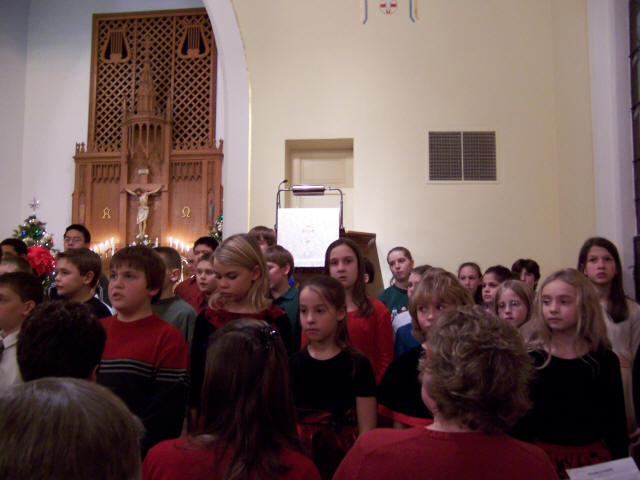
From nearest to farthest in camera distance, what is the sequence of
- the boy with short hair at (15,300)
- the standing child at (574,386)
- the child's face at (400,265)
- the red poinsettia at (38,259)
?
the standing child at (574,386) < the boy with short hair at (15,300) < the red poinsettia at (38,259) < the child's face at (400,265)

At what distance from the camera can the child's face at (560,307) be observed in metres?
1.88

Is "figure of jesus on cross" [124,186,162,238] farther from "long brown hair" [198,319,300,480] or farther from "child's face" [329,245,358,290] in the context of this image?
"long brown hair" [198,319,300,480]

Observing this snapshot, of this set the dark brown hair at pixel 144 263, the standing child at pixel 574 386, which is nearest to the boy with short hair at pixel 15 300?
the dark brown hair at pixel 144 263

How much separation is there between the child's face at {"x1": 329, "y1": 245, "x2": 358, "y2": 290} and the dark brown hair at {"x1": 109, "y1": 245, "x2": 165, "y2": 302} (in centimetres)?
85

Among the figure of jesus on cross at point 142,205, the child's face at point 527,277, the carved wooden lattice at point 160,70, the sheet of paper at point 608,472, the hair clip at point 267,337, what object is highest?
the carved wooden lattice at point 160,70

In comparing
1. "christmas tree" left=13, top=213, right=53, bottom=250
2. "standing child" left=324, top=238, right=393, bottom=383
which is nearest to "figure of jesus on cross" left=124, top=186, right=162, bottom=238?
"christmas tree" left=13, top=213, right=53, bottom=250

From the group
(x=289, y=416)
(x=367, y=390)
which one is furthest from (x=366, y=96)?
(x=289, y=416)

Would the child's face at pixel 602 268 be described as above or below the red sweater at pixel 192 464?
above

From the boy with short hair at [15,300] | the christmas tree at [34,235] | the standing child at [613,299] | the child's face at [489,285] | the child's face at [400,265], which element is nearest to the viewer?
the boy with short hair at [15,300]

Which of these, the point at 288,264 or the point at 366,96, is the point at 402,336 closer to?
the point at 288,264

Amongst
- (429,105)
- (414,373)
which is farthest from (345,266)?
(429,105)

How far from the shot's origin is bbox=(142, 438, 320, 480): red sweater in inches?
42.6

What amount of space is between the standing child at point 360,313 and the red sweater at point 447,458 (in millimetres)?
1193

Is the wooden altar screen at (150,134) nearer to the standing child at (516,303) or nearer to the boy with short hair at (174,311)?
the boy with short hair at (174,311)
